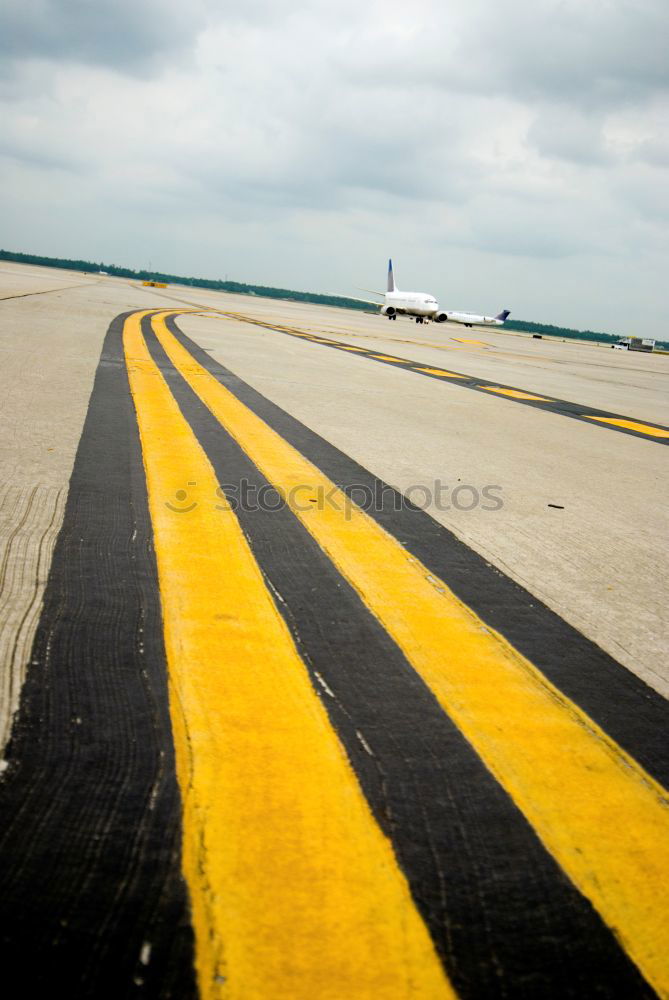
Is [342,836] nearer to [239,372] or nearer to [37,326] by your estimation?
[239,372]

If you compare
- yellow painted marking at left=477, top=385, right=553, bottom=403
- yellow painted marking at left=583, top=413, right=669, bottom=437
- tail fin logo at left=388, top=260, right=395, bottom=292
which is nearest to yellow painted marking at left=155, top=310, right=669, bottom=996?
yellow painted marking at left=583, top=413, right=669, bottom=437

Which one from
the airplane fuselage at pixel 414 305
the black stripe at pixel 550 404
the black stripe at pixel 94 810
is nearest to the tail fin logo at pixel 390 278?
the airplane fuselage at pixel 414 305

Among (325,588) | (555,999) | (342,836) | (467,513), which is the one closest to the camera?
(555,999)

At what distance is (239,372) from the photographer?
7.86 m

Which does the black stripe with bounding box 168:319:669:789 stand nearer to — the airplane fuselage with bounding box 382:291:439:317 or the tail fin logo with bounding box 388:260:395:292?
the airplane fuselage with bounding box 382:291:439:317

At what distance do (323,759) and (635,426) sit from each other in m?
7.26

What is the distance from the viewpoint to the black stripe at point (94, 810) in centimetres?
92

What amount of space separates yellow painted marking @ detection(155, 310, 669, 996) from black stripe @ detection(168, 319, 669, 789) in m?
0.05

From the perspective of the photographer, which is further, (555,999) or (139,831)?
→ (139,831)

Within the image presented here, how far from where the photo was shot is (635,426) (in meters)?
7.84

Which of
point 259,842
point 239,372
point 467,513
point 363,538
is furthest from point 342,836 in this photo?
point 239,372

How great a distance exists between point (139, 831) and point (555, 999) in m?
0.60

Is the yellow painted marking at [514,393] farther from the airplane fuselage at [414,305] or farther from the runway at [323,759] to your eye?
the airplane fuselage at [414,305]

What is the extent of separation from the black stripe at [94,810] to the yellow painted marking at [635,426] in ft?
21.1
